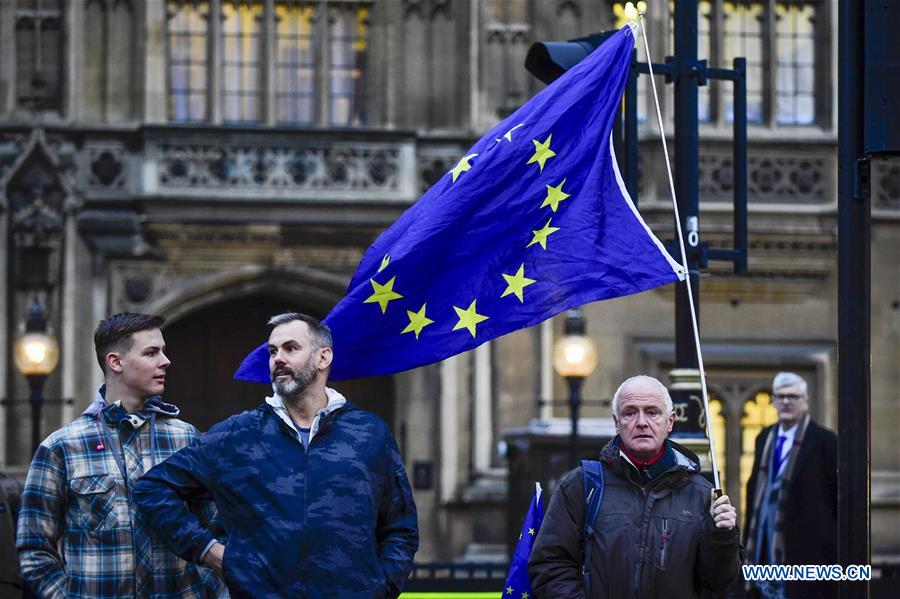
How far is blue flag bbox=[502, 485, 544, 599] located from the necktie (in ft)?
15.3

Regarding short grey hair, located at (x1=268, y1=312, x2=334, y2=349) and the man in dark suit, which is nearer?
short grey hair, located at (x1=268, y1=312, x2=334, y2=349)

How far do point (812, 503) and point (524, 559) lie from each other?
14.9ft

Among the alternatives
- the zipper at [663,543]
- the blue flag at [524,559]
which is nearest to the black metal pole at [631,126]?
the blue flag at [524,559]

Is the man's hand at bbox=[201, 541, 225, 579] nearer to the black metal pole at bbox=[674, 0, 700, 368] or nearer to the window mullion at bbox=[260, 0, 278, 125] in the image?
the black metal pole at bbox=[674, 0, 700, 368]

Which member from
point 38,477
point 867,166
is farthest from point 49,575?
point 867,166

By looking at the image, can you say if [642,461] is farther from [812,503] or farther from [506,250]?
[812,503]

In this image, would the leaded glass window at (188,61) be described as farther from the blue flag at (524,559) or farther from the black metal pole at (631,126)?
the blue flag at (524,559)

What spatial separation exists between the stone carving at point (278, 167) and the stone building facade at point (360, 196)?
0.02 metres

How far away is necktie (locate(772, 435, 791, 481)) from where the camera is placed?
37.9ft

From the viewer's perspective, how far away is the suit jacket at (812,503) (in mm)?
11133

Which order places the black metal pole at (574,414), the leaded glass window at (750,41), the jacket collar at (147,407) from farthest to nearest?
the leaded glass window at (750,41) → the black metal pole at (574,414) → the jacket collar at (147,407)

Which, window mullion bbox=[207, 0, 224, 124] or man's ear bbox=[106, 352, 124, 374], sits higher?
window mullion bbox=[207, 0, 224, 124]

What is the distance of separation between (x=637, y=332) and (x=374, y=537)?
1482cm

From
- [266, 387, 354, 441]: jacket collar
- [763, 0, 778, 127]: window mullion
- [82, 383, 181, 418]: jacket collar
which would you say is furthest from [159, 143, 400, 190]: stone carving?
[266, 387, 354, 441]: jacket collar
